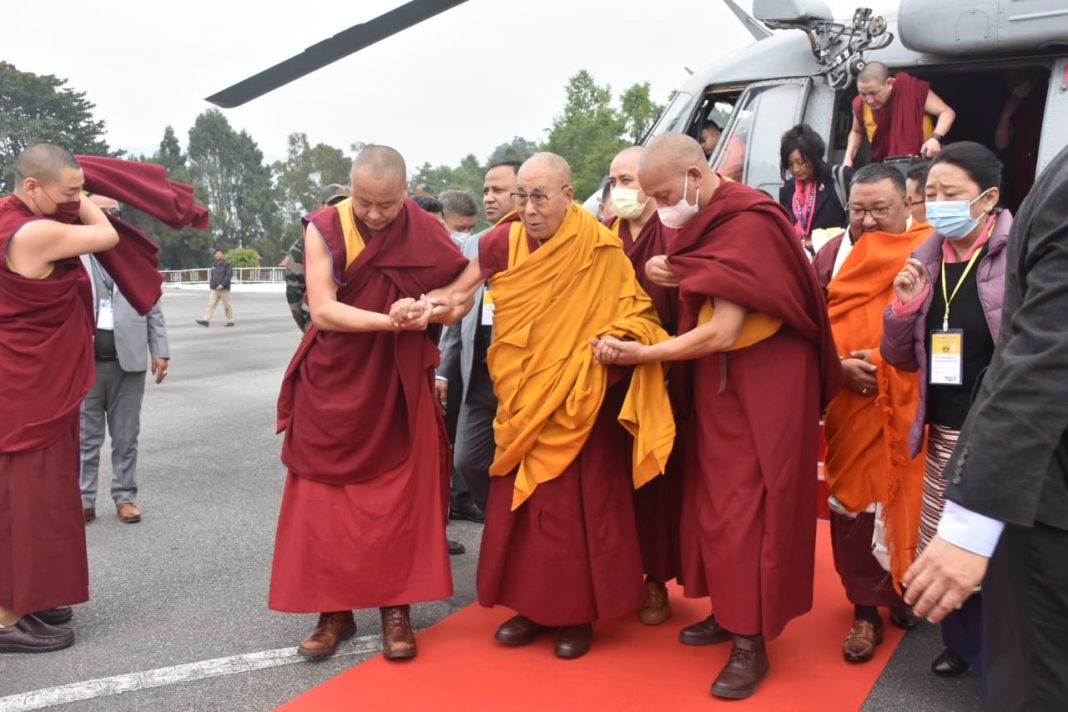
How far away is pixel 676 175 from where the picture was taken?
11.1 ft

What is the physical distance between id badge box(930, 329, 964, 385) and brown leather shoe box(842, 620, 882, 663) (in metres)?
1.09

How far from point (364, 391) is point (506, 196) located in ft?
6.52

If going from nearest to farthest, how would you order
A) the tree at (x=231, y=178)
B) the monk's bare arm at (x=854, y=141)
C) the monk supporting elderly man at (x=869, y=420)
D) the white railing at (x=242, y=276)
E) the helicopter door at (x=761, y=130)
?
the monk supporting elderly man at (x=869, y=420), the monk's bare arm at (x=854, y=141), the helicopter door at (x=761, y=130), the white railing at (x=242, y=276), the tree at (x=231, y=178)

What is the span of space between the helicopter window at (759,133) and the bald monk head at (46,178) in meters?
4.52

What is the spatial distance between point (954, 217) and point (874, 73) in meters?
3.39

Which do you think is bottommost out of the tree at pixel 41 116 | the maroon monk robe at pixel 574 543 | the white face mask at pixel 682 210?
the maroon monk robe at pixel 574 543

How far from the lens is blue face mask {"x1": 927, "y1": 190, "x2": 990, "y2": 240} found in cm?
307

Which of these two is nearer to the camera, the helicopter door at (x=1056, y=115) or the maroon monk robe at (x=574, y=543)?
the maroon monk robe at (x=574, y=543)

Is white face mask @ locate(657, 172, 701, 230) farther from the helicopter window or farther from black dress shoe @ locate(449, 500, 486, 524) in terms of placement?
the helicopter window

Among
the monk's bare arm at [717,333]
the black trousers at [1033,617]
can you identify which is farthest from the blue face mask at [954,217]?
the black trousers at [1033,617]

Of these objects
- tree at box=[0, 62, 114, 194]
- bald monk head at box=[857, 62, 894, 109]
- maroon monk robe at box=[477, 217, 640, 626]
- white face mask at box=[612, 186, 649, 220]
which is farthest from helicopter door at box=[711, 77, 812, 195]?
tree at box=[0, 62, 114, 194]

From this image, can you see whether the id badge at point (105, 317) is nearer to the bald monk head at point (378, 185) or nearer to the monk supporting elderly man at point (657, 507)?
the bald monk head at point (378, 185)

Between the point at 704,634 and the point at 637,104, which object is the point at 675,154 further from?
the point at 637,104

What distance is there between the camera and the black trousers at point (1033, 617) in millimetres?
1587
